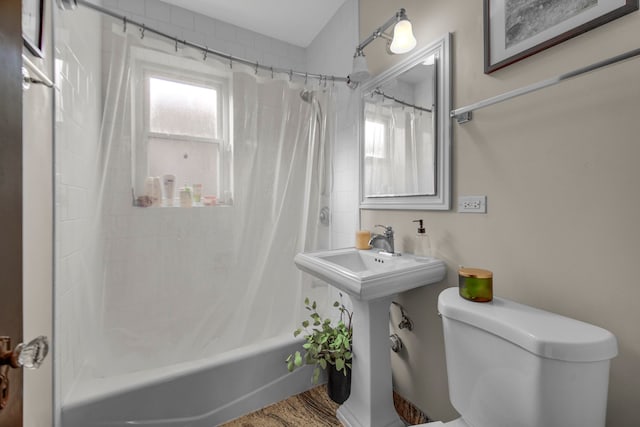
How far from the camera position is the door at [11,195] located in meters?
0.45

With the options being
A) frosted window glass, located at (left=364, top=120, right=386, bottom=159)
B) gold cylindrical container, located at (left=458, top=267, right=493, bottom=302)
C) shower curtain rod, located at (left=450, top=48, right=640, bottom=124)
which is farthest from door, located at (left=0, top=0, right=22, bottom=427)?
frosted window glass, located at (left=364, top=120, right=386, bottom=159)

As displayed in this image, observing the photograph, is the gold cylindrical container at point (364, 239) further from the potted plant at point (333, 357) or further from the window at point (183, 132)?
the window at point (183, 132)

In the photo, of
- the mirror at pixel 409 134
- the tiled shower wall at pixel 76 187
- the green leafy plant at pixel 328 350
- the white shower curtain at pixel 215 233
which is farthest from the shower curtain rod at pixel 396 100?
the tiled shower wall at pixel 76 187

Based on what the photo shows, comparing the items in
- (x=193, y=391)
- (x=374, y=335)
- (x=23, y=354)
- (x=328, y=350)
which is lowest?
(x=193, y=391)

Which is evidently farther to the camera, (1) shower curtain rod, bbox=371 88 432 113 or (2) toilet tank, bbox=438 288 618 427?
(1) shower curtain rod, bbox=371 88 432 113

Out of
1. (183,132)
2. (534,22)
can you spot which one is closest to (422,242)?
(534,22)

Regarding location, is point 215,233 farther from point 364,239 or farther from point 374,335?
point 374,335

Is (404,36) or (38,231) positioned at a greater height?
(404,36)

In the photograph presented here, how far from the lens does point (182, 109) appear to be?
1.57 meters

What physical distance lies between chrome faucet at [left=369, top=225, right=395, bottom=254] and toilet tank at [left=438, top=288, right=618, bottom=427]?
56cm

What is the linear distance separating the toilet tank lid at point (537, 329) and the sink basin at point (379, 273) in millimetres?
209

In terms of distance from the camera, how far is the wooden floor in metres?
1.39

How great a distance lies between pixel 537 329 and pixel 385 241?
32.2 inches

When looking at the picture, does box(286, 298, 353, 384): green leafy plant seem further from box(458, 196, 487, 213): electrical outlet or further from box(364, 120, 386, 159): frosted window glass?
box(364, 120, 386, 159): frosted window glass
